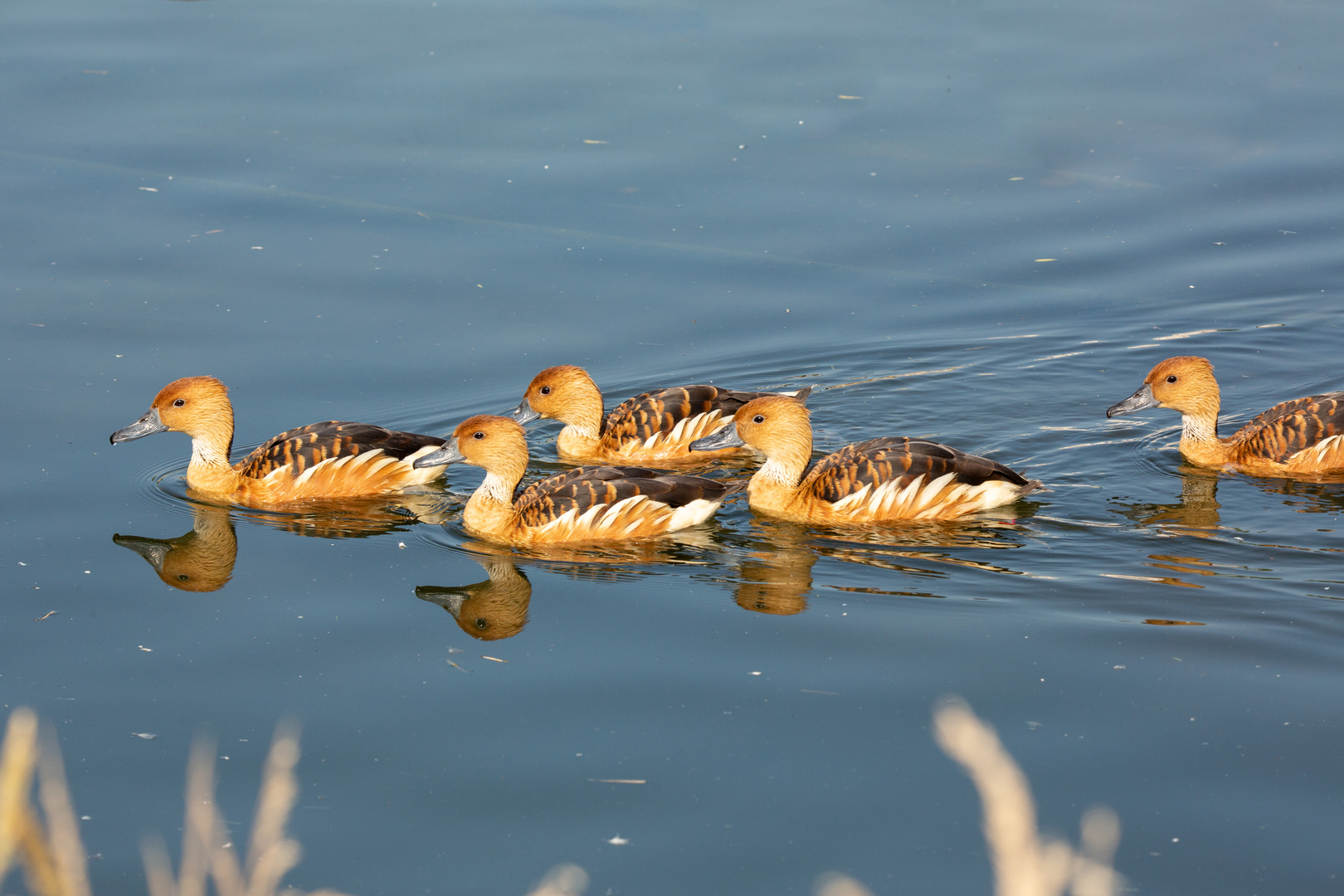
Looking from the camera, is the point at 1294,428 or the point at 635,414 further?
the point at 635,414

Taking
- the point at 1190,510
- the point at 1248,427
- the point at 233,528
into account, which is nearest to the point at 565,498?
the point at 233,528

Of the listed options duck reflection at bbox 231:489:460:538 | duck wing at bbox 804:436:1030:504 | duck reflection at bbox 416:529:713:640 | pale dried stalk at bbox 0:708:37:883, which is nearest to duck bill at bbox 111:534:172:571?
duck reflection at bbox 231:489:460:538

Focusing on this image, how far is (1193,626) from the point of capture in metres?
7.72

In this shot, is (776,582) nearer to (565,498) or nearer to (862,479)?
(862,479)

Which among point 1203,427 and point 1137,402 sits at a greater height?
point 1137,402

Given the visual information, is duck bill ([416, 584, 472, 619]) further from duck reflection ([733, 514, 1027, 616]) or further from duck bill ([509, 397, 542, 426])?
duck bill ([509, 397, 542, 426])

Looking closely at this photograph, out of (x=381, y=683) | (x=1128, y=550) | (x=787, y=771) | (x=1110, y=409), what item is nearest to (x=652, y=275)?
(x=1110, y=409)

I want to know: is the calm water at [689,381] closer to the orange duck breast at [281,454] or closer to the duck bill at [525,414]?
the orange duck breast at [281,454]

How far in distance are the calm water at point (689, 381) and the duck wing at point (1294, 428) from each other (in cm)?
29

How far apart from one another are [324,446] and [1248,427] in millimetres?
6848

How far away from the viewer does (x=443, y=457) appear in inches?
391

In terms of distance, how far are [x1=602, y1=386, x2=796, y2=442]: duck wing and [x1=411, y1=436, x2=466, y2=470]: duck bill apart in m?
1.59

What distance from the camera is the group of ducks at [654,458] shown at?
9.45 meters

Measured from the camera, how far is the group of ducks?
31.0ft
